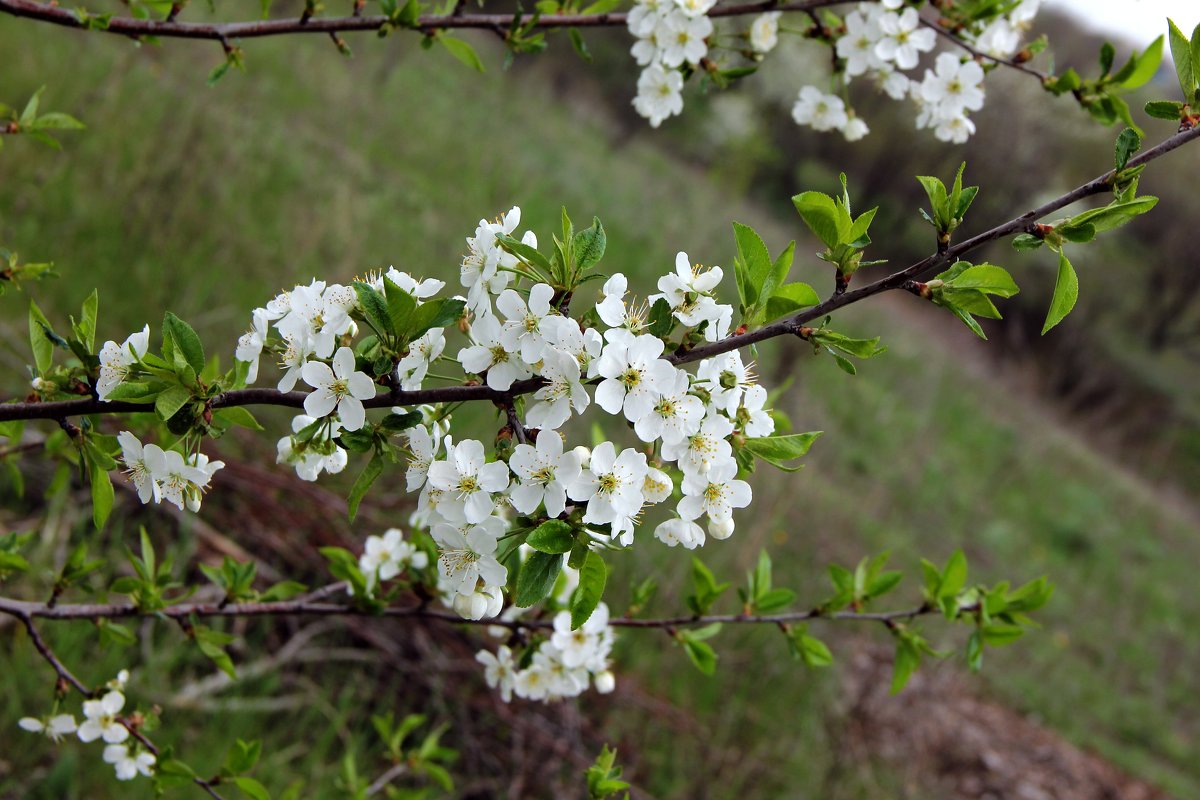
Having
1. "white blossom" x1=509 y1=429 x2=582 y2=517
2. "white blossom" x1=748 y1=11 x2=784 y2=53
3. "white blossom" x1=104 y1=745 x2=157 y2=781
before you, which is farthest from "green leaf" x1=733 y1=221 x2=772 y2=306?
"white blossom" x1=104 y1=745 x2=157 y2=781

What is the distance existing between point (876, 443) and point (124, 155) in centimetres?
563

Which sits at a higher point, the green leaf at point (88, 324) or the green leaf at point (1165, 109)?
Result: the green leaf at point (1165, 109)

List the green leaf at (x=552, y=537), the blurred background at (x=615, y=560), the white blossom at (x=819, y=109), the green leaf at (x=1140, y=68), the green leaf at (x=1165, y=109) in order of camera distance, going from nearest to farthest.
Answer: the green leaf at (x=552, y=537), the green leaf at (x=1165, y=109), the green leaf at (x=1140, y=68), the white blossom at (x=819, y=109), the blurred background at (x=615, y=560)

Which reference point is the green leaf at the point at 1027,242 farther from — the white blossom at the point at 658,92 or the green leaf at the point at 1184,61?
the white blossom at the point at 658,92

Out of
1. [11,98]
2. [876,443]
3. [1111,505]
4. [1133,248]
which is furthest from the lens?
[1133,248]

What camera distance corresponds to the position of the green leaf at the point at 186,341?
2.62ft

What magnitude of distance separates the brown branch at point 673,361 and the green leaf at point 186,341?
0.04 m

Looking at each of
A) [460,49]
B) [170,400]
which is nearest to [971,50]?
[460,49]

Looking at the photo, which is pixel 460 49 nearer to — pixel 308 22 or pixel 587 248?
pixel 308 22

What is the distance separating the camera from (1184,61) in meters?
0.95

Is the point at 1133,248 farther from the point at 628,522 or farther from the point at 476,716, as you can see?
the point at 628,522

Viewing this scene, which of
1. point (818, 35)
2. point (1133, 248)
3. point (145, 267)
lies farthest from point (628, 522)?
point (1133, 248)

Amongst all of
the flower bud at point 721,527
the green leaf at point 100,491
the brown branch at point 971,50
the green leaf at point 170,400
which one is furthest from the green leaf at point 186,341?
the brown branch at point 971,50

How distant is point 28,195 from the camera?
332 centimetres
